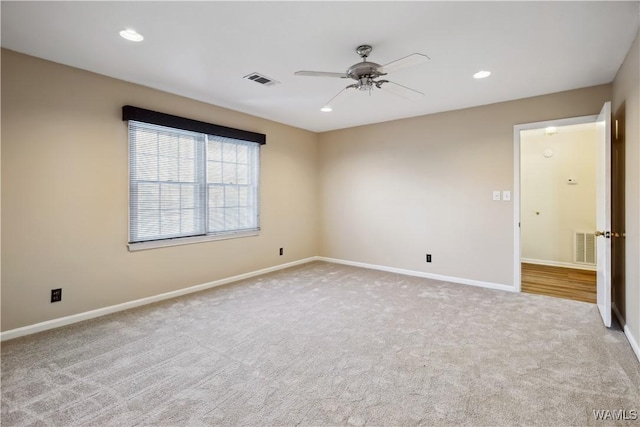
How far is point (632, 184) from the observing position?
2416 millimetres

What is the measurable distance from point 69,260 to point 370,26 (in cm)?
340

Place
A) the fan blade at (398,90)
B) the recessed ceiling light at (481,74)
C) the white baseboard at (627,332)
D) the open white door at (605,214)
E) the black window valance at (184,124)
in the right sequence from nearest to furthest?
1. the white baseboard at (627,332)
2. the open white door at (605,214)
3. the fan blade at (398,90)
4. the recessed ceiling light at (481,74)
5. the black window valance at (184,124)

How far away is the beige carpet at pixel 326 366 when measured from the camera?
68.0 inches

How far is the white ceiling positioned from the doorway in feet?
7.67

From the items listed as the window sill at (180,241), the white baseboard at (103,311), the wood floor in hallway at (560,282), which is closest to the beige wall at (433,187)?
the wood floor in hallway at (560,282)

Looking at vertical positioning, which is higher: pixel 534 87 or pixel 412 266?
pixel 534 87

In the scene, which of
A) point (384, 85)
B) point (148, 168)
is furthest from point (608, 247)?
point (148, 168)

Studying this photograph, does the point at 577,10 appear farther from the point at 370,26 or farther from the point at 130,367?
the point at 130,367

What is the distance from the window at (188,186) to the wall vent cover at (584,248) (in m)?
5.39

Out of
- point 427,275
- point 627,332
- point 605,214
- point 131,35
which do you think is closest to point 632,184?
point 605,214

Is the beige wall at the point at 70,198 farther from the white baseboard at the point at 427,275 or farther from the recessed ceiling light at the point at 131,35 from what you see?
the white baseboard at the point at 427,275

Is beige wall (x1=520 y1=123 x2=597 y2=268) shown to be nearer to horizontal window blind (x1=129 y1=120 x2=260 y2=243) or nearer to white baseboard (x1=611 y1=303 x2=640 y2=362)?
white baseboard (x1=611 y1=303 x2=640 y2=362)

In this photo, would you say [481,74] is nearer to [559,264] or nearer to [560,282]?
[560,282]

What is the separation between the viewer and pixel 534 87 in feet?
11.4
